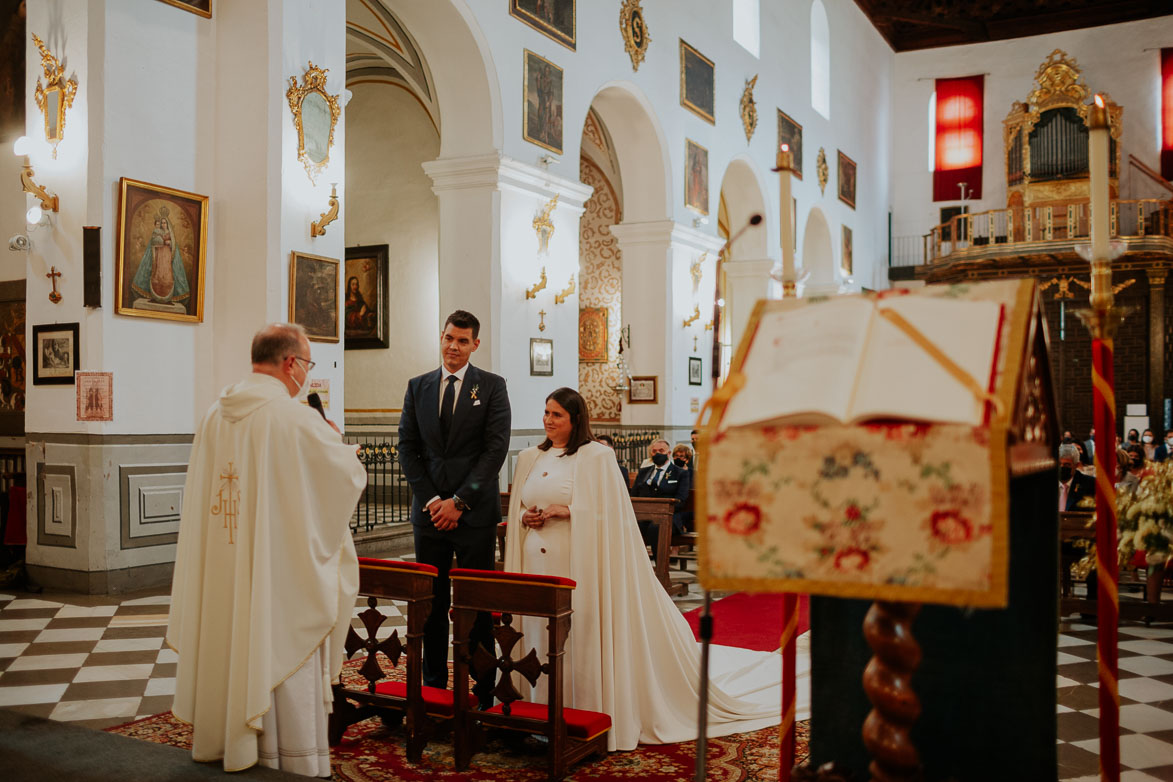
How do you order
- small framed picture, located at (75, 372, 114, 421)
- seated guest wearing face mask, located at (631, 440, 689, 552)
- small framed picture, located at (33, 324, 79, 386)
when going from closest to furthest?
small framed picture, located at (75, 372, 114, 421) → small framed picture, located at (33, 324, 79, 386) → seated guest wearing face mask, located at (631, 440, 689, 552)

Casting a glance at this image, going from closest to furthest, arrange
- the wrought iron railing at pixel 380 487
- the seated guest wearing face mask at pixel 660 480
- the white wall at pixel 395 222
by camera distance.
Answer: the seated guest wearing face mask at pixel 660 480 < the wrought iron railing at pixel 380 487 < the white wall at pixel 395 222

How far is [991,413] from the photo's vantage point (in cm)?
185

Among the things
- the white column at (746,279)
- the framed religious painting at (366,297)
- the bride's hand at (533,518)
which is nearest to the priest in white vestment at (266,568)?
the bride's hand at (533,518)

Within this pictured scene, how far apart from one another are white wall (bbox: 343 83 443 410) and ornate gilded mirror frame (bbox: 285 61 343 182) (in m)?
6.95

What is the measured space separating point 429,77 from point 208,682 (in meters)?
8.72

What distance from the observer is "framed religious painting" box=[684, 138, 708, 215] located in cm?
1475

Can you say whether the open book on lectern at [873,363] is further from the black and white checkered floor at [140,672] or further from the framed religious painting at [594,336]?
the framed religious painting at [594,336]

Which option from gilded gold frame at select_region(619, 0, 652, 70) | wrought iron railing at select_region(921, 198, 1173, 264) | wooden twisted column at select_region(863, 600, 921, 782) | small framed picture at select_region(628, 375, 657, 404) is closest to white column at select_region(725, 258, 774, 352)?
small framed picture at select_region(628, 375, 657, 404)

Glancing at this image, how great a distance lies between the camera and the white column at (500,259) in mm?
10766

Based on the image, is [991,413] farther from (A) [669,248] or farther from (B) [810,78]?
(B) [810,78]

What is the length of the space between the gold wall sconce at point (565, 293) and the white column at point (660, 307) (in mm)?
2661

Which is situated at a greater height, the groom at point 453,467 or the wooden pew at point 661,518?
the groom at point 453,467

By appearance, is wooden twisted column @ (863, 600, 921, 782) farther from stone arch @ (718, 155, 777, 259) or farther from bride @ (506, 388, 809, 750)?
stone arch @ (718, 155, 777, 259)

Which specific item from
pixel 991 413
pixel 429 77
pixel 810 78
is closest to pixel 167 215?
pixel 429 77
